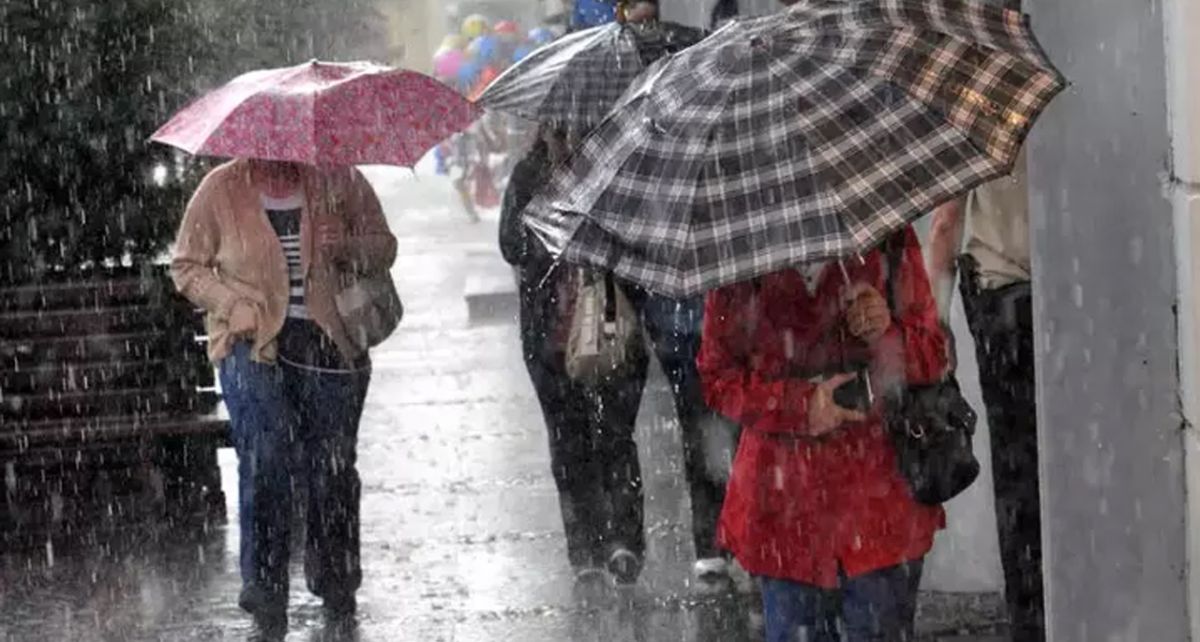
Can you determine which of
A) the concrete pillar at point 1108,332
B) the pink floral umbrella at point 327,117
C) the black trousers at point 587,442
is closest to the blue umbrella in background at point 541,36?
the black trousers at point 587,442

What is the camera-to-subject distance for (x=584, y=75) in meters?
8.32

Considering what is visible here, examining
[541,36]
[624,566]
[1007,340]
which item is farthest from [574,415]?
[541,36]

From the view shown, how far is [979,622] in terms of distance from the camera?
796 centimetres

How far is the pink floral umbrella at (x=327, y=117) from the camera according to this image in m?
8.05

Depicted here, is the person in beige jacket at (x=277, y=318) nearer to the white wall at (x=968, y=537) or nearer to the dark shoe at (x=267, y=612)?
the dark shoe at (x=267, y=612)

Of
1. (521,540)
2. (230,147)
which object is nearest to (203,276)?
(230,147)

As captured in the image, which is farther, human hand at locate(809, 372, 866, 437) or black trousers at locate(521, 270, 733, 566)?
black trousers at locate(521, 270, 733, 566)

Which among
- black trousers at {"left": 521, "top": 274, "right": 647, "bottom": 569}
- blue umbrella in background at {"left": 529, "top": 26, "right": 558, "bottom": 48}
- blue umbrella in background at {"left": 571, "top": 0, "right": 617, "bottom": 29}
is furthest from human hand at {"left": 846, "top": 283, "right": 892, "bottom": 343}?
blue umbrella in background at {"left": 529, "top": 26, "right": 558, "bottom": 48}

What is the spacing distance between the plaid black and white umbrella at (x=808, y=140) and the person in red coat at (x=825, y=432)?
0.42m

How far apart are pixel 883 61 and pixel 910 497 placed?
1034 millimetres

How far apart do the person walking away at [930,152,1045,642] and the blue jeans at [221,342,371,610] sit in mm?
2463

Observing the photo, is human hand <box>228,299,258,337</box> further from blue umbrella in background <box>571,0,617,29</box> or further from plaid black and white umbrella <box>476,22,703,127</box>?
blue umbrella in background <box>571,0,617,29</box>

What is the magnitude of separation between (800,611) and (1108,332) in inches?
40.9

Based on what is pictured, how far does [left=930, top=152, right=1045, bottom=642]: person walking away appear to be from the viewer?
6.80 metres
